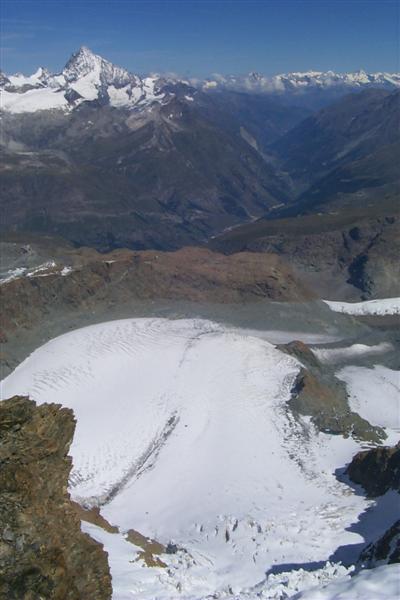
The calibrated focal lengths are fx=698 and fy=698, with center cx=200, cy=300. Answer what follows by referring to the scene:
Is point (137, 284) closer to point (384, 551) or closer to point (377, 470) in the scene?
point (377, 470)

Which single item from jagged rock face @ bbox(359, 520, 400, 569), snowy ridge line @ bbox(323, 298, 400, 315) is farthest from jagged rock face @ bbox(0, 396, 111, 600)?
snowy ridge line @ bbox(323, 298, 400, 315)

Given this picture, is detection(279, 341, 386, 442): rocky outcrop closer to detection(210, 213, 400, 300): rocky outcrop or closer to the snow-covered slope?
the snow-covered slope

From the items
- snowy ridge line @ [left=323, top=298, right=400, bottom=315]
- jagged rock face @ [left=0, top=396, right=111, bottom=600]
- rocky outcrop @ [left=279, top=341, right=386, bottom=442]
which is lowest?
rocky outcrop @ [left=279, top=341, right=386, bottom=442]

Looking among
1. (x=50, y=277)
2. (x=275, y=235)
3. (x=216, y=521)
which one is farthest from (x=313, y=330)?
(x=275, y=235)

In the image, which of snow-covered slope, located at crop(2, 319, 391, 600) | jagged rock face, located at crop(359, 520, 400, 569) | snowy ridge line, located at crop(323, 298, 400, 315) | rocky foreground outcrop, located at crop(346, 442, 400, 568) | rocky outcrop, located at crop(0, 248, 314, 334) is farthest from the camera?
snowy ridge line, located at crop(323, 298, 400, 315)

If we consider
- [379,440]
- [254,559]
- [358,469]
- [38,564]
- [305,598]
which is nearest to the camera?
[38,564]

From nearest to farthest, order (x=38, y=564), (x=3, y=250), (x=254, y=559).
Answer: (x=38, y=564)
(x=254, y=559)
(x=3, y=250)

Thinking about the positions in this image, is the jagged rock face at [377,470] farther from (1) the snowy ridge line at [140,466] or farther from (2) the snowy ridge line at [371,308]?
(2) the snowy ridge line at [371,308]

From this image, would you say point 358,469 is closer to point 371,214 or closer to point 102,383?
point 102,383
